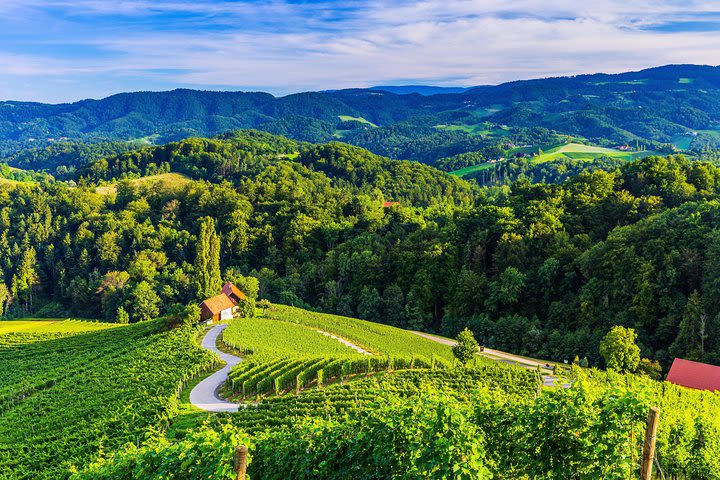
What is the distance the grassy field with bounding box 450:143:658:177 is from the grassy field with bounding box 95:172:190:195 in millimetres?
83245

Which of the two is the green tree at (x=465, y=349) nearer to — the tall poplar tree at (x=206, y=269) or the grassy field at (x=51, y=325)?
the tall poplar tree at (x=206, y=269)

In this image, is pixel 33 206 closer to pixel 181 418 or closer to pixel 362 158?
pixel 362 158

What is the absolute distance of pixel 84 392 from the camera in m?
37.2

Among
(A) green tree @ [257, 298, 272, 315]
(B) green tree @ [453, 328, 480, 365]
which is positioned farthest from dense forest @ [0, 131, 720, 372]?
(B) green tree @ [453, 328, 480, 365]

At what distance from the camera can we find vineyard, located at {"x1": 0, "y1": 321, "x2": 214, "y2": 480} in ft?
89.4

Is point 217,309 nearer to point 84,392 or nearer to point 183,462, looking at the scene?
point 84,392

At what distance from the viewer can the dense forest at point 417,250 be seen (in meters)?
48.5

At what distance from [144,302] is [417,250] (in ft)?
135

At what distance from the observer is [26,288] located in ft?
300

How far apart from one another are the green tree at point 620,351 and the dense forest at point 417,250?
7.19 m

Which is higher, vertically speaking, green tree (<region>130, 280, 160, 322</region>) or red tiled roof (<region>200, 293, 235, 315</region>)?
red tiled roof (<region>200, 293, 235, 315</region>)

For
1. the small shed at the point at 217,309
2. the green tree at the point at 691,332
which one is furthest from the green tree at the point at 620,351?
the small shed at the point at 217,309

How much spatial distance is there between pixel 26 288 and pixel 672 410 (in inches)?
3947

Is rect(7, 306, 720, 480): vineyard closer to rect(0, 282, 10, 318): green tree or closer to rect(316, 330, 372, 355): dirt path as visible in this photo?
rect(316, 330, 372, 355): dirt path
